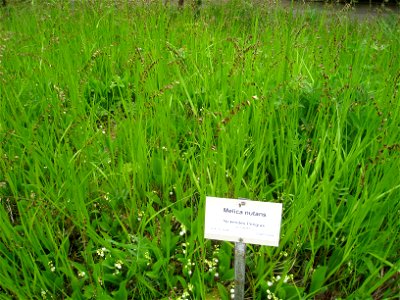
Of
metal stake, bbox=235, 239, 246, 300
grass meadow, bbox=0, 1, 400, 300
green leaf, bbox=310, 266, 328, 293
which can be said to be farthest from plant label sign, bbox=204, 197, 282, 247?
green leaf, bbox=310, 266, 328, 293

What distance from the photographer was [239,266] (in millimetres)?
1234

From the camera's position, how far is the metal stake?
122 cm

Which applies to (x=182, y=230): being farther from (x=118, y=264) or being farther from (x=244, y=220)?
(x=244, y=220)

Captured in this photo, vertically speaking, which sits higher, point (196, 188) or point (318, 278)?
point (196, 188)

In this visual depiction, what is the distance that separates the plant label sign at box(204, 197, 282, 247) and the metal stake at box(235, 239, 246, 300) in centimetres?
3

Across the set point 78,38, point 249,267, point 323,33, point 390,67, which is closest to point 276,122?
point 249,267

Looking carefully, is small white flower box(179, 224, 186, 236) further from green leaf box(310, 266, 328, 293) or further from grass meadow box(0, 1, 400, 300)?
green leaf box(310, 266, 328, 293)

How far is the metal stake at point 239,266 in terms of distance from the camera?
47.9 inches

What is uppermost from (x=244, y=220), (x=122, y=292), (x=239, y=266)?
(x=244, y=220)

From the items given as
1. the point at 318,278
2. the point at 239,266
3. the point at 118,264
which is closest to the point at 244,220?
the point at 239,266

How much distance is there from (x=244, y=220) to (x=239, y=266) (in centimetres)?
15

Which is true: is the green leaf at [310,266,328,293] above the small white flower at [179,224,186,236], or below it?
below

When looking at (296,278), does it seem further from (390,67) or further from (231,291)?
(390,67)

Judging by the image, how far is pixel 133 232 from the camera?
1.58 metres
